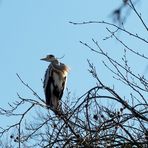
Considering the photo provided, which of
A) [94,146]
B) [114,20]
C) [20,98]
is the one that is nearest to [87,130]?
[94,146]

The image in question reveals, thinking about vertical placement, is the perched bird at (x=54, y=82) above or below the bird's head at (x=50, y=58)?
below

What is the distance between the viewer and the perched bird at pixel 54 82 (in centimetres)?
842

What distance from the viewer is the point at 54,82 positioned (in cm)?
859

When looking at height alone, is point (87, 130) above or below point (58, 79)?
below

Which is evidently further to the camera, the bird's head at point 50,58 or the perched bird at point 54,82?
the bird's head at point 50,58

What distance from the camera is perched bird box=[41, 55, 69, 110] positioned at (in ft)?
27.6

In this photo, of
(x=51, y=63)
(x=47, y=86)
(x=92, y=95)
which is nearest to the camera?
(x=92, y=95)

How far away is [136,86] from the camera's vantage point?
3.46m

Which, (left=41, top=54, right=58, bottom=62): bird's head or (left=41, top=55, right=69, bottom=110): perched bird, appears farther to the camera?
(left=41, top=54, right=58, bottom=62): bird's head

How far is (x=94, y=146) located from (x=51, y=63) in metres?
5.97

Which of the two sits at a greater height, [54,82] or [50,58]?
[50,58]

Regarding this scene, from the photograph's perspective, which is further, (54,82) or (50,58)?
(50,58)

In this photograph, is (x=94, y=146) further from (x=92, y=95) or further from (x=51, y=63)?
(x=51, y=63)

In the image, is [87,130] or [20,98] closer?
[87,130]
